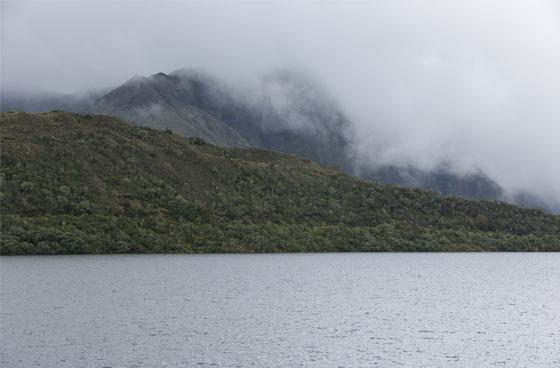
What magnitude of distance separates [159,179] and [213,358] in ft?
486

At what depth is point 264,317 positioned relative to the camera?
6675cm

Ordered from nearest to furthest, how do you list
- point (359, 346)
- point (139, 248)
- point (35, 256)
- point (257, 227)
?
point (359, 346) → point (35, 256) → point (139, 248) → point (257, 227)

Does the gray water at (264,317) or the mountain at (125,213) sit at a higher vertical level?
the mountain at (125,213)

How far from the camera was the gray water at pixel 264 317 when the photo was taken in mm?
48031

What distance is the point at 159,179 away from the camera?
19138cm

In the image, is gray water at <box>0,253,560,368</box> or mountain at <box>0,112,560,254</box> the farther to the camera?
mountain at <box>0,112,560,254</box>

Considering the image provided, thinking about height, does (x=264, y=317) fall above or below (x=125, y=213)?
below

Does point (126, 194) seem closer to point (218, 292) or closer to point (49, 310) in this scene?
point (218, 292)

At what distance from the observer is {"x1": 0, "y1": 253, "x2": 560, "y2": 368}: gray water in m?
48.0

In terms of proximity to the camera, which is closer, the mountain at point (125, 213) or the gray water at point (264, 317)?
the gray water at point (264, 317)

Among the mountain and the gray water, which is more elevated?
the mountain

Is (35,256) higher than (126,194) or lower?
lower

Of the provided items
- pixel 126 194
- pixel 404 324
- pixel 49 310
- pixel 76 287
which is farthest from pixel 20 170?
pixel 404 324

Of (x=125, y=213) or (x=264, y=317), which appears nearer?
(x=264, y=317)
